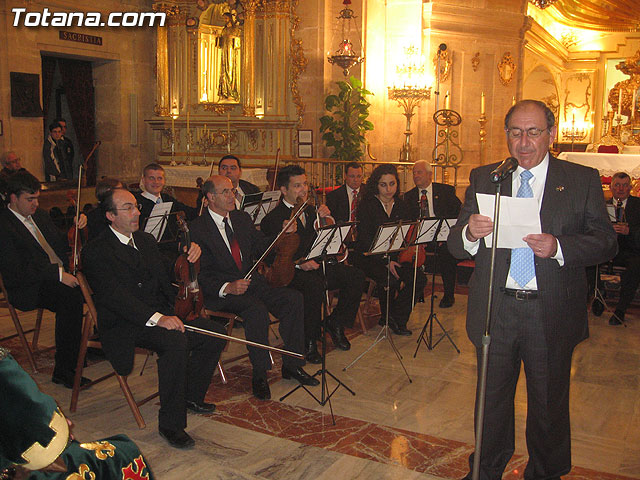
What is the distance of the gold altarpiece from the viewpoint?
409 inches

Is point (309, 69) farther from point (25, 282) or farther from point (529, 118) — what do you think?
→ point (529, 118)

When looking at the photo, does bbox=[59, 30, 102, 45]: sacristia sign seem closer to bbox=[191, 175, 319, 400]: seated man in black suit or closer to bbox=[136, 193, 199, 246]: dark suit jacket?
bbox=[136, 193, 199, 246]: dark suit jacket

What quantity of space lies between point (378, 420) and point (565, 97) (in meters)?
15.6

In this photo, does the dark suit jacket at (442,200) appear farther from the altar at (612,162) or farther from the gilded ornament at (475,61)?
the gilded ornament at (475,61)

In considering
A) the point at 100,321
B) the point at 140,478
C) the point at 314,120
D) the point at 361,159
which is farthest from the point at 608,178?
the point at 140,478

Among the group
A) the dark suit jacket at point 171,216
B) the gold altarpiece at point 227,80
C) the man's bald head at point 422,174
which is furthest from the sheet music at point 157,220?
the gold altarpiece at point 227,80

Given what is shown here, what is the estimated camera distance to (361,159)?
10.4 meters

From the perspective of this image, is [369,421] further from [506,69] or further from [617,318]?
[506,69]

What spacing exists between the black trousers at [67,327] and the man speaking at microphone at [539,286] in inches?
116

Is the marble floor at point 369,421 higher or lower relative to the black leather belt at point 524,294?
lower

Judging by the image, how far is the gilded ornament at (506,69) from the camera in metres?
11.5

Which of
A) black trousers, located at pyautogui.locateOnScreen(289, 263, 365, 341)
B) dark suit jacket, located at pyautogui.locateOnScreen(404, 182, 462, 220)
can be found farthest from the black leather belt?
dark suit jacket, located at pyautogui.locateOnScreen(404, 182, 462, 220)

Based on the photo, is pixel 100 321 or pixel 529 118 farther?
pixel 100 321

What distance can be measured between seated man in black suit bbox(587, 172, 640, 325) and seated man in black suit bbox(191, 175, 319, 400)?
131 inches
